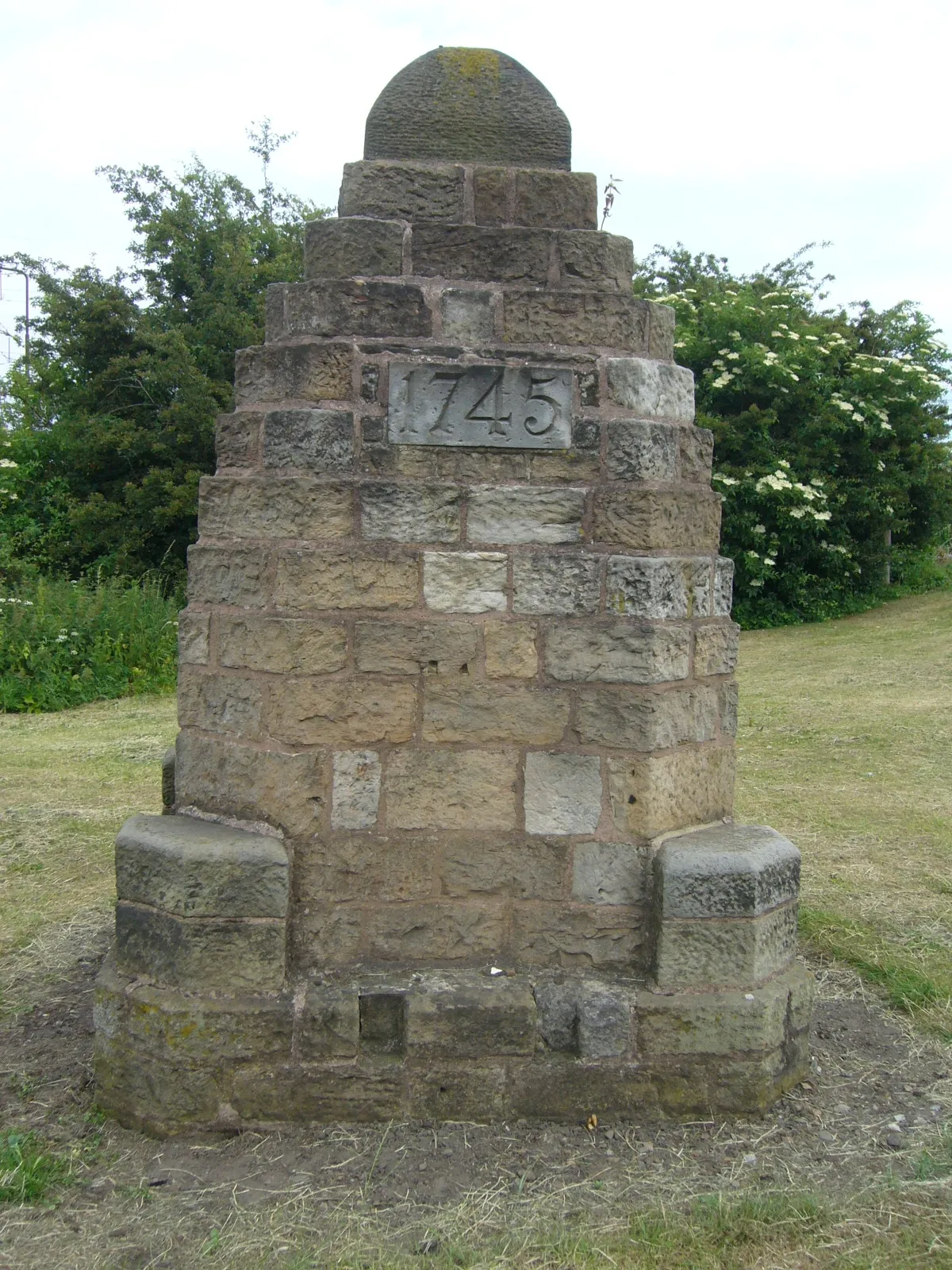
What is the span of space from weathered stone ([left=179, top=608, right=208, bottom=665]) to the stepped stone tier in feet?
0.06

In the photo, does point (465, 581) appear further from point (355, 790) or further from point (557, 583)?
point (355, 790)

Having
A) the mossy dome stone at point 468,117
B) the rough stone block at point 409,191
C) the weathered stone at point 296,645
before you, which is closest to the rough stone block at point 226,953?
the weathered stone at point 296,645

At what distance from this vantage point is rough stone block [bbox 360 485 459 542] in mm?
3178

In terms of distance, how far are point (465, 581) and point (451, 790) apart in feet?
2.03

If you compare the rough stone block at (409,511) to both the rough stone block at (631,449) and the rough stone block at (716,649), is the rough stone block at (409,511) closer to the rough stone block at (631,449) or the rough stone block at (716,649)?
the rough stone block at (631,449)

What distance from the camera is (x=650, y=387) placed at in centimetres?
332

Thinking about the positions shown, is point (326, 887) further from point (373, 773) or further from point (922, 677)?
point (922, 677)

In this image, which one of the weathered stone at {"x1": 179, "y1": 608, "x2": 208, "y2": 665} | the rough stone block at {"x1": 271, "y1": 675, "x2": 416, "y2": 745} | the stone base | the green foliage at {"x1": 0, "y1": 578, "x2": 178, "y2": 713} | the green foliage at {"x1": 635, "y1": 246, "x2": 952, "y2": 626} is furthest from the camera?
the green foliage at {"x1": 635, "y1": 246, "x2": 952, "y2": 626}

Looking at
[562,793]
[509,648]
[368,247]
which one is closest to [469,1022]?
[562,793]

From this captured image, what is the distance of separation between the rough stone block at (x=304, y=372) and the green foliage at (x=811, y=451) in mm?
12757

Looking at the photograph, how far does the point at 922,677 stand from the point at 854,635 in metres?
3.10

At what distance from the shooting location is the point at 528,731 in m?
3.24

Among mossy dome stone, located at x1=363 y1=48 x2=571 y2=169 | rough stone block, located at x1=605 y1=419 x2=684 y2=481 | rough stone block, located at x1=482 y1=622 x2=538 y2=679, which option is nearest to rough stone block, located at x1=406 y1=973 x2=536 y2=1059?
rough stone block, located at x1=482 y1=622 x2=538 y2=679

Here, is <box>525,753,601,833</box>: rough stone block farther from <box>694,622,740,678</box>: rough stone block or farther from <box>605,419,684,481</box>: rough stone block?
<box>605,419,684,481</box>: rough stone block
